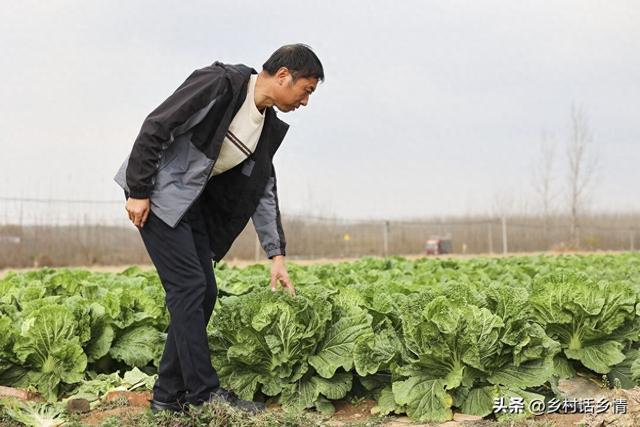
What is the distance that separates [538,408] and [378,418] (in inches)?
34.6

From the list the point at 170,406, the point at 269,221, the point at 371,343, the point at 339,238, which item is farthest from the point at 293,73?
the point at 339,238

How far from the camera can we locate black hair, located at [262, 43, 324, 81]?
11.9ft

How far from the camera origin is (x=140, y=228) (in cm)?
366

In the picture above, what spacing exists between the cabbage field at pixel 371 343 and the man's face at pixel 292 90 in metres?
1.28

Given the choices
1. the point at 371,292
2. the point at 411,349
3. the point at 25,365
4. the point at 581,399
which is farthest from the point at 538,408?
the point at 25,365

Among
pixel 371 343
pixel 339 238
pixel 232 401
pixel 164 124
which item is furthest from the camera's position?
pixel 339 238

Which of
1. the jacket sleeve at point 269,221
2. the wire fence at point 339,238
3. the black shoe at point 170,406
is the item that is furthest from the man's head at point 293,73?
the wire fence at point 339,238

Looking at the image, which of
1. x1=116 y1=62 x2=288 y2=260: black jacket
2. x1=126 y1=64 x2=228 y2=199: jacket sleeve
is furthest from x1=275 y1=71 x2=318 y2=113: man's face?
x1=126 y1=64 x2=228 y2=199: jacket sleeve

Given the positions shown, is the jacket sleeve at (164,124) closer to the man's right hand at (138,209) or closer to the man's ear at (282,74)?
the man's right hand at (138,209)

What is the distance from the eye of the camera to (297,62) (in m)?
3.61

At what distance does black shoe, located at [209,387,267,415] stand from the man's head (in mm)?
1537

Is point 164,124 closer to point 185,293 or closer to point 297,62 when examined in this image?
point 297,62

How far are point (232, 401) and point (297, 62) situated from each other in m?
1.79

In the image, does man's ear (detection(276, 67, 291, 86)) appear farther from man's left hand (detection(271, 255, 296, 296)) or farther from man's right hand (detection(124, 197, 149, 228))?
man's left hand (detection(271, 255, 296, 296))
